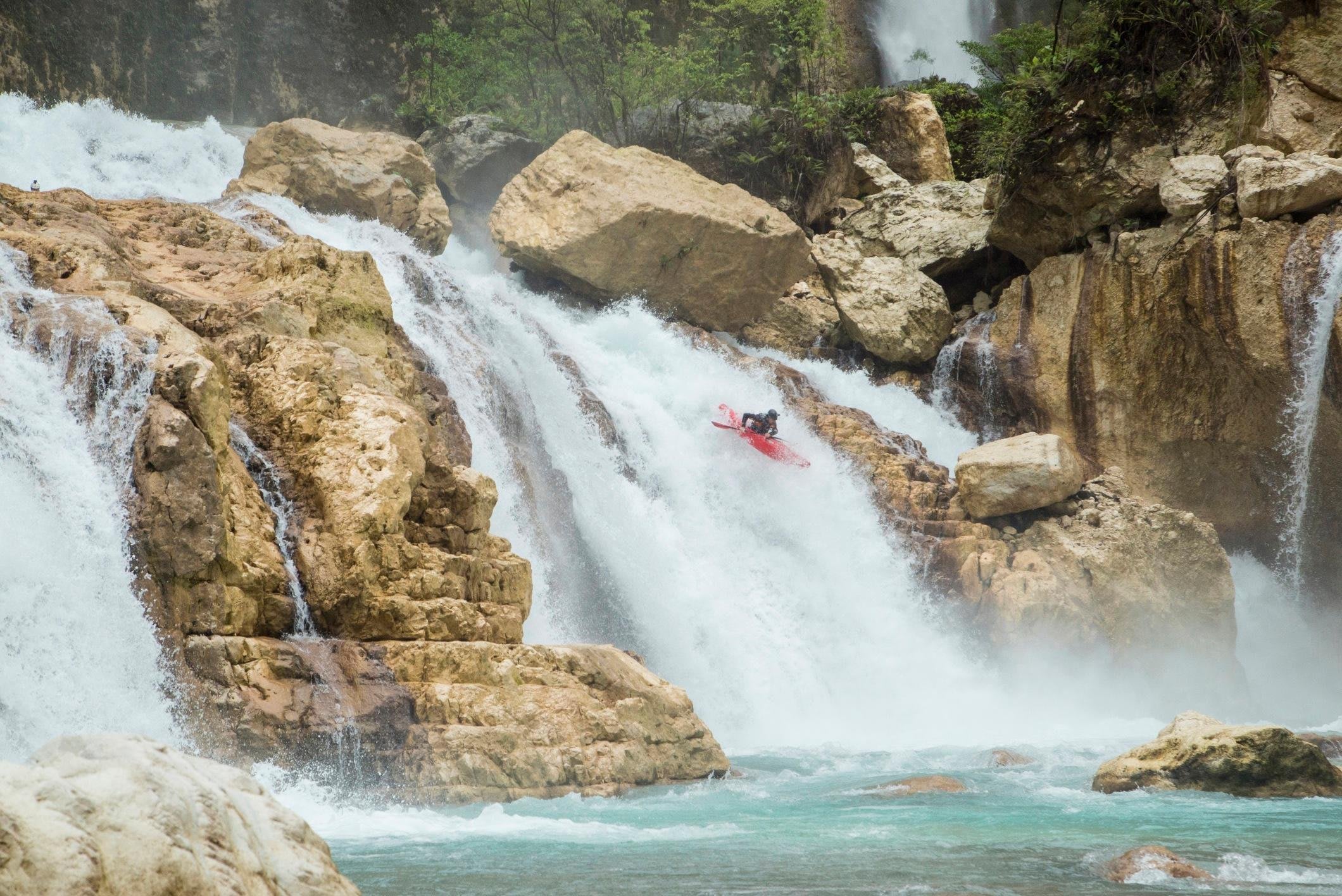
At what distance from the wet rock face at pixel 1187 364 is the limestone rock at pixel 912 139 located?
256 inches

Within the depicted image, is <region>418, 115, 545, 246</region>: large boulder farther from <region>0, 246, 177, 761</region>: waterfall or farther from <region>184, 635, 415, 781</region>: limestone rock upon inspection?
<region>184, 635, 415, 781</region>: limestone rock

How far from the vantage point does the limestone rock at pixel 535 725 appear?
27.2 feet

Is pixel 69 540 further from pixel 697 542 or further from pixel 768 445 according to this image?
pixel 768 445

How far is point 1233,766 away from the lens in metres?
8.91

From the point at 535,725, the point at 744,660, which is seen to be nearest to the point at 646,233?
the point at 744,660

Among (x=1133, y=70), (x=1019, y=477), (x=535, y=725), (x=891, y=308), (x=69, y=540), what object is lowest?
(x=535, y=725)

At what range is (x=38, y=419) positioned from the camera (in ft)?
28.0

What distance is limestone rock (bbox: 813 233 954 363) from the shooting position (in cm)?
2123

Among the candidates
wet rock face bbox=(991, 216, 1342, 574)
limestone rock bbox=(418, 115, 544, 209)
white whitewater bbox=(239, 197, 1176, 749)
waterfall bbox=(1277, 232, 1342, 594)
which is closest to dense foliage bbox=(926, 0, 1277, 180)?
Answer: wet rock face bbox=(991, 216, 1342, 574)

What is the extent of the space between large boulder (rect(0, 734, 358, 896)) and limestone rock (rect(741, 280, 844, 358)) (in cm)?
1972

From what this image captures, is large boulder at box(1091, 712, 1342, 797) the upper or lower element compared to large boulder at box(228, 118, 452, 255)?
lower

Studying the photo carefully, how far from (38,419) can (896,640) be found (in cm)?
1096

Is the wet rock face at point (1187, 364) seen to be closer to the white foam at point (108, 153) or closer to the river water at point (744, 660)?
the river water at point (744, 660)

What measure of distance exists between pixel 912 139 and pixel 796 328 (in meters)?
6.61
